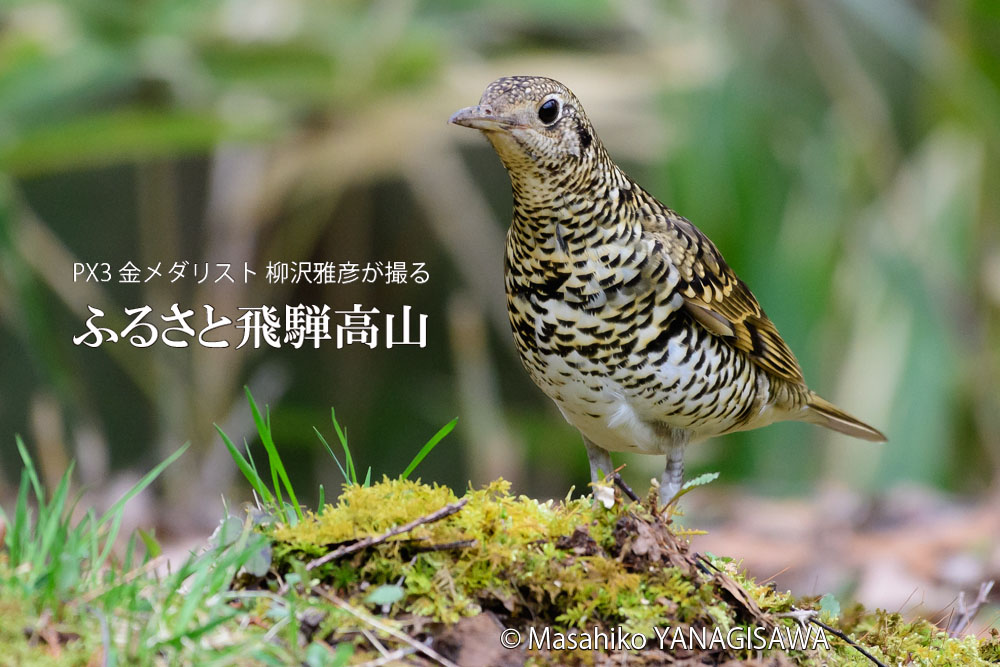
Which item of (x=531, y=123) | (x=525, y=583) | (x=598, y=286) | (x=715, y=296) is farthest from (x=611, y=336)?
(x=525, y=583)

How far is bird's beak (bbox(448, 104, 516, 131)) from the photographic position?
2303 millimetres

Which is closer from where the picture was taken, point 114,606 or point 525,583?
point 114,606

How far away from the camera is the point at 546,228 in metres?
2.56

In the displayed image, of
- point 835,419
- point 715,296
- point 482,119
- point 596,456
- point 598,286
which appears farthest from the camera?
point 835,419

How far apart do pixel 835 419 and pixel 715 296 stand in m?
1.01

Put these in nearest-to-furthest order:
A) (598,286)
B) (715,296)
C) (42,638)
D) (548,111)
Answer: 1. (42,638)
2. (548,111)
3. (598,286)
4. (715,296)

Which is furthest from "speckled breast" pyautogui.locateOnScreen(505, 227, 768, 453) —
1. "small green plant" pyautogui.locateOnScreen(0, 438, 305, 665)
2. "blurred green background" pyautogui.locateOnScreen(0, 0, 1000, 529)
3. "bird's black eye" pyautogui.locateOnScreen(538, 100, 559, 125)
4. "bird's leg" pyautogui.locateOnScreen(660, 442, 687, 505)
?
"blurred green background" pyautogui.locateOnScreen(0, 0, 1000, 529)

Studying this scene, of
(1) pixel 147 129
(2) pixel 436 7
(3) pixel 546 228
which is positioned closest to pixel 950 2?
(2) pixel 436 7

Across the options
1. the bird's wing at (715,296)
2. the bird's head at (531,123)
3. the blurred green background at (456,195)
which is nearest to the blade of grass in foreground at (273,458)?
the bird's head at (531,123)

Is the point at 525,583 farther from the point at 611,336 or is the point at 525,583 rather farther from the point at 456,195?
the point at 456,195

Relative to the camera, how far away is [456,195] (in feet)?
21.5

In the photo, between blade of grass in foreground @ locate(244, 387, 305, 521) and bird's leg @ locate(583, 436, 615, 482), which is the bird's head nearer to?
blade of grass in foreground @ locate(244, 387, 305, 521)

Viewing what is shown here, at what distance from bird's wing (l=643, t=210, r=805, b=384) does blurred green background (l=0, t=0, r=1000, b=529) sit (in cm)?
269

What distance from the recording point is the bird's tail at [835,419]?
3.53m
